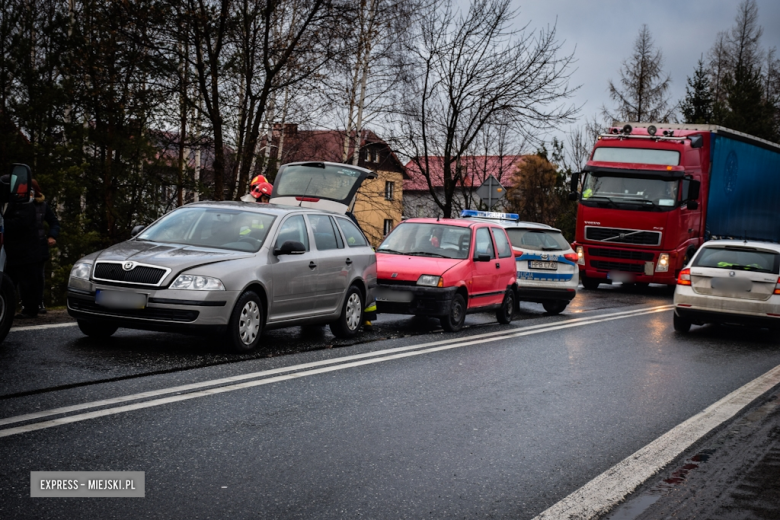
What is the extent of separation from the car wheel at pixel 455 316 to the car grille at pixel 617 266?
10.7m

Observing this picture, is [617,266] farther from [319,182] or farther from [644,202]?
[319,182]

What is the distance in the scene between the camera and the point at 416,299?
12.5m

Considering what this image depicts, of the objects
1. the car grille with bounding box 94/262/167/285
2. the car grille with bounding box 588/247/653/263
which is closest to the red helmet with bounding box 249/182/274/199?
the car grille with bounding box 94/262/167/285

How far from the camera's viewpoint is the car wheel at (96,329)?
368 inches

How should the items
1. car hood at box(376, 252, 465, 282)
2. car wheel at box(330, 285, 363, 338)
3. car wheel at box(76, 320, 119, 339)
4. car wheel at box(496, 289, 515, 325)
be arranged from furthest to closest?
car wheel at box(496, 289, 515, 325) → car hood at box(376, 252, 465, 282) → car wheel at box(330, 285, 363, 338) → car wheel at box(76, 320, 119, 339)

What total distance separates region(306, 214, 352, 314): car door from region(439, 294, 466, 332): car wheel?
2.09 metres

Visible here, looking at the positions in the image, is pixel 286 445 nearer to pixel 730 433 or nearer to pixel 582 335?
pixel 730 433

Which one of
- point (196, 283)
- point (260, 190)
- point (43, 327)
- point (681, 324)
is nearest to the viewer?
point (196, 283)

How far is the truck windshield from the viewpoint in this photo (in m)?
21.8

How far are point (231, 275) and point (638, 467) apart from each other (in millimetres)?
4748

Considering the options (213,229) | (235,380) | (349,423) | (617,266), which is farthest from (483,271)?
(617,266)

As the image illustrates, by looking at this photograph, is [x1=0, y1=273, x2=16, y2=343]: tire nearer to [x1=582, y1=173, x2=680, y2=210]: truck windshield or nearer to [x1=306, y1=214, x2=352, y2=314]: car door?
[x1=306, y1=214, x2=352, y2=314]: car door

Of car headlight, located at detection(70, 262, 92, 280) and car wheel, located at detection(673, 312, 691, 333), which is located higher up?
car headlight, located at detection(70, 262, 92, 280)

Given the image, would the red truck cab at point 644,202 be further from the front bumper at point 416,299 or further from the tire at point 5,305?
the tire at point 5,305
